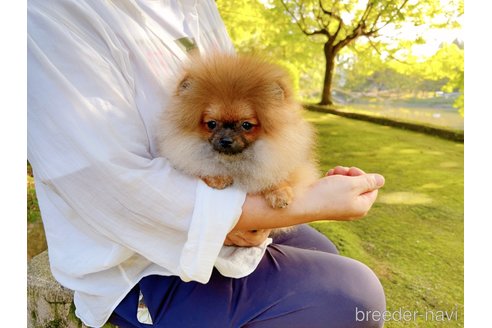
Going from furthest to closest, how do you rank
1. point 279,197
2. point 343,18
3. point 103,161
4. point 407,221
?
point 343,18
point 407,221
point 279,197
point 103,161

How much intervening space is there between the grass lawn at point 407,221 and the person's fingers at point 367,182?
2.40 ft

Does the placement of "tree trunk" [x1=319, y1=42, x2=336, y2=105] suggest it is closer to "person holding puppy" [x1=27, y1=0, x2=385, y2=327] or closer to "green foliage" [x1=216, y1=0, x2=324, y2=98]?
"green foliage" [x1=216, y1=0, x2=324, y2=98]

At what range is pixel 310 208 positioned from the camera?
906 mm

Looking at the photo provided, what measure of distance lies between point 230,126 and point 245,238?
0.87 feet

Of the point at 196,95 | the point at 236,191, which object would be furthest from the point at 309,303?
the point at 196,95

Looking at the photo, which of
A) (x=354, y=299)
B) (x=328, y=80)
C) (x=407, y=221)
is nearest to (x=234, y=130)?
(x=354, y=299)

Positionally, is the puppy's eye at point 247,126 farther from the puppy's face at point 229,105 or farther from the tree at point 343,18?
the tree at point 343,18

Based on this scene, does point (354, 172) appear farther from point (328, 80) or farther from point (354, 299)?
point (328, 80)

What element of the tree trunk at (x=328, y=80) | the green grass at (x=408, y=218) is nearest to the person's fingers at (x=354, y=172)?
the green grass at (x=408, y=218)

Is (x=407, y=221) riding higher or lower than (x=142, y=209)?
lower

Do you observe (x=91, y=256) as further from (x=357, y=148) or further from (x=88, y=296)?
(x=357, y=148)

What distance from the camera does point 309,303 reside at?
0.92 m

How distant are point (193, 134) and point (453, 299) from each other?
1567 mm

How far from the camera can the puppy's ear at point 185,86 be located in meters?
0.97
